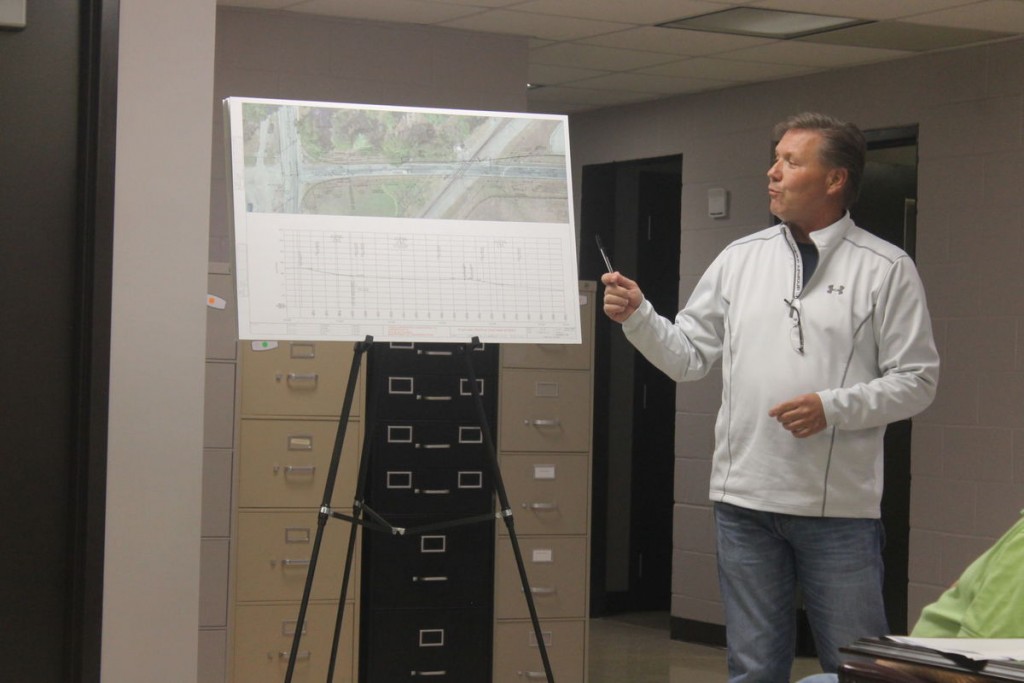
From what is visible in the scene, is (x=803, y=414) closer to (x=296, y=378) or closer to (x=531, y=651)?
(x=296, y=378)

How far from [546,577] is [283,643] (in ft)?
3.12

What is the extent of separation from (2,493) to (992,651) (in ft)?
5.74

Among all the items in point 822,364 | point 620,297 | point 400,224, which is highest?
point 400,224

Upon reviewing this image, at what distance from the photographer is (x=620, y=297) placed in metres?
2.55

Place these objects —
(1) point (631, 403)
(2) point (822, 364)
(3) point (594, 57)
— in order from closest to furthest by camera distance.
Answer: (2) point (822, 364) < (3) point (594, 57) < (1) point (631, 403)

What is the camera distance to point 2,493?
2.45m

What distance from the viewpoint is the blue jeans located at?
2381 mm

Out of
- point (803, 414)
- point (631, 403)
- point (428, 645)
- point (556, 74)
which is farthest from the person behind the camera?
point (631, 403)

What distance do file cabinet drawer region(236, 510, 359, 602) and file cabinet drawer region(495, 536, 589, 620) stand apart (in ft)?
1.93

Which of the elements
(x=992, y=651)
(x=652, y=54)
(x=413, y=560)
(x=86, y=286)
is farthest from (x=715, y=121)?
(x=992, y=651)

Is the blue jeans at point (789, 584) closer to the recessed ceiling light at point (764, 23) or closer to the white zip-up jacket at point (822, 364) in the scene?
the white zip-up jacket at point (822, 364)

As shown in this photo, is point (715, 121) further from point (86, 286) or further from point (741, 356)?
point (86, 286)

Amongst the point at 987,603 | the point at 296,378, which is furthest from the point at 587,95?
the point at 987,603

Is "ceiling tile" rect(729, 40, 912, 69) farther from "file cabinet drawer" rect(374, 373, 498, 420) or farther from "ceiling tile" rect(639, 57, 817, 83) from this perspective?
"file cabinet drawer" rect(374, 373, 498, 420)
